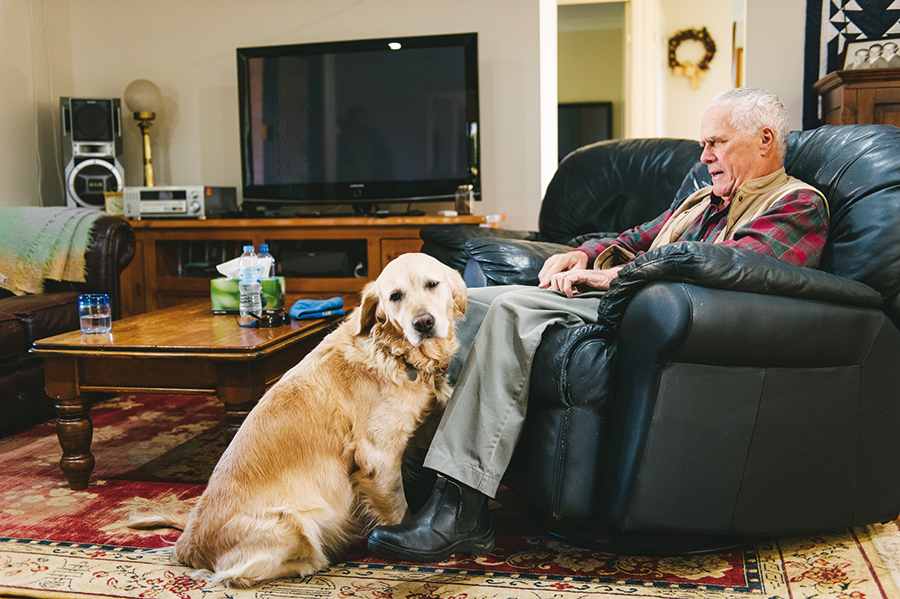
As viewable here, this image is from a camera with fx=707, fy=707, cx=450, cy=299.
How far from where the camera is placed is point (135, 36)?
4820 millimetres

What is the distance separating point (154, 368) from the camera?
80.0 inches

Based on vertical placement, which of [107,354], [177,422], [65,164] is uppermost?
[65,164]

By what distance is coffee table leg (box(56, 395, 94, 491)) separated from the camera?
6.84ft

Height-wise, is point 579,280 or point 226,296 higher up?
point 579,280

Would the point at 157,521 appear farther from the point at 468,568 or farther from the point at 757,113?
the point at 757,113

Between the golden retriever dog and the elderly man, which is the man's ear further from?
the golden retriever dog

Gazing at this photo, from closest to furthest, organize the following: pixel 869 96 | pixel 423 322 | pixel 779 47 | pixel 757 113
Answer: pixel 423 322 → pixel 757 113 → pixel 869 96 → pixel 779 47

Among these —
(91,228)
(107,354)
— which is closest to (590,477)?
(107,354)

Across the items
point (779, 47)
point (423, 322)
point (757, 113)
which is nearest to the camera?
Answer: point (423, 322)

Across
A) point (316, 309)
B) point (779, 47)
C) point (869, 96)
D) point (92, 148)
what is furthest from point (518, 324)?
point (92, 148)

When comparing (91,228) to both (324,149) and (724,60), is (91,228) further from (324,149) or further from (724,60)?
(724,60)

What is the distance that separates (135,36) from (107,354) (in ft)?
11.9

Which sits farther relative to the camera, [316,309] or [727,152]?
[316,309]

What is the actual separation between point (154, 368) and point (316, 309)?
58cm
